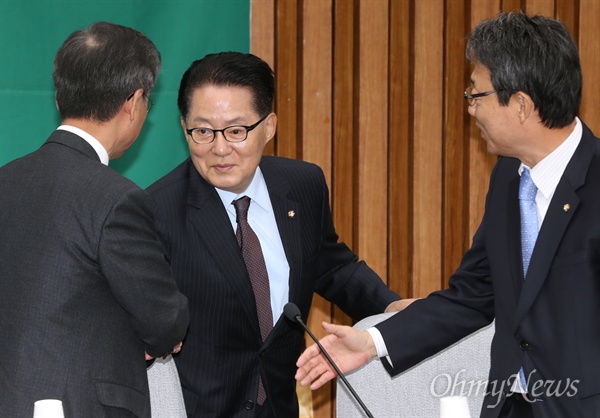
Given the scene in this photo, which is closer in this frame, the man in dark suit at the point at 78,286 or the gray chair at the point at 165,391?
the man in dark suit at the point at 78,286

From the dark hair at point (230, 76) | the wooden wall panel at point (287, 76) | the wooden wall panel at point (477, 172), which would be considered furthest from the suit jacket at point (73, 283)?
the wooden wall panel at point (477, 172)

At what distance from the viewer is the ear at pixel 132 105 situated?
2668mm

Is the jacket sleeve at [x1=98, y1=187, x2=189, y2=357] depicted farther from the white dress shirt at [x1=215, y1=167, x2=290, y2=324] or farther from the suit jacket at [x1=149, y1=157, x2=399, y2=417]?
the white dress shirt at [x1=215, y1=167, x2=290, y2=324]

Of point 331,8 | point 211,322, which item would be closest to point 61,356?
point 211,322

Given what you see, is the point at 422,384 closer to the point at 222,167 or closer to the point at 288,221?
the point at 288,221

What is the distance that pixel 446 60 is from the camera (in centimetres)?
439

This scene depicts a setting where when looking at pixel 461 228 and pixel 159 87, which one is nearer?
pixel 159 87

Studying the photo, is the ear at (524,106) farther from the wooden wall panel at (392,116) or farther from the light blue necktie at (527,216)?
the wooden wall panel at (392,116)

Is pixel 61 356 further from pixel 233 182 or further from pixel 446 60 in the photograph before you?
pixel 446 60

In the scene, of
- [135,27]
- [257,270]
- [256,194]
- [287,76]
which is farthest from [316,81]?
[257,270]

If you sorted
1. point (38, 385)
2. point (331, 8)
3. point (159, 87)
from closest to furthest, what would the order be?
point (38, 385) → point (159, 87) → point (331, 8)

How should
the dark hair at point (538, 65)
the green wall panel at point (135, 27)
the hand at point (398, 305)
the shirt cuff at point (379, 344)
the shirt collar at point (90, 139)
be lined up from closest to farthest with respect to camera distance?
the dark hair at point (538, 65)
the shirt collar at point (90, 139)
the shirt cuff at point (379, 344)
the hand at point (398, 305)
the green wall panel at point (135, 27)

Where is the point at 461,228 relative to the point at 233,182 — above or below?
below

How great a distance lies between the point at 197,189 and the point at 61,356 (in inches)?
32.3
